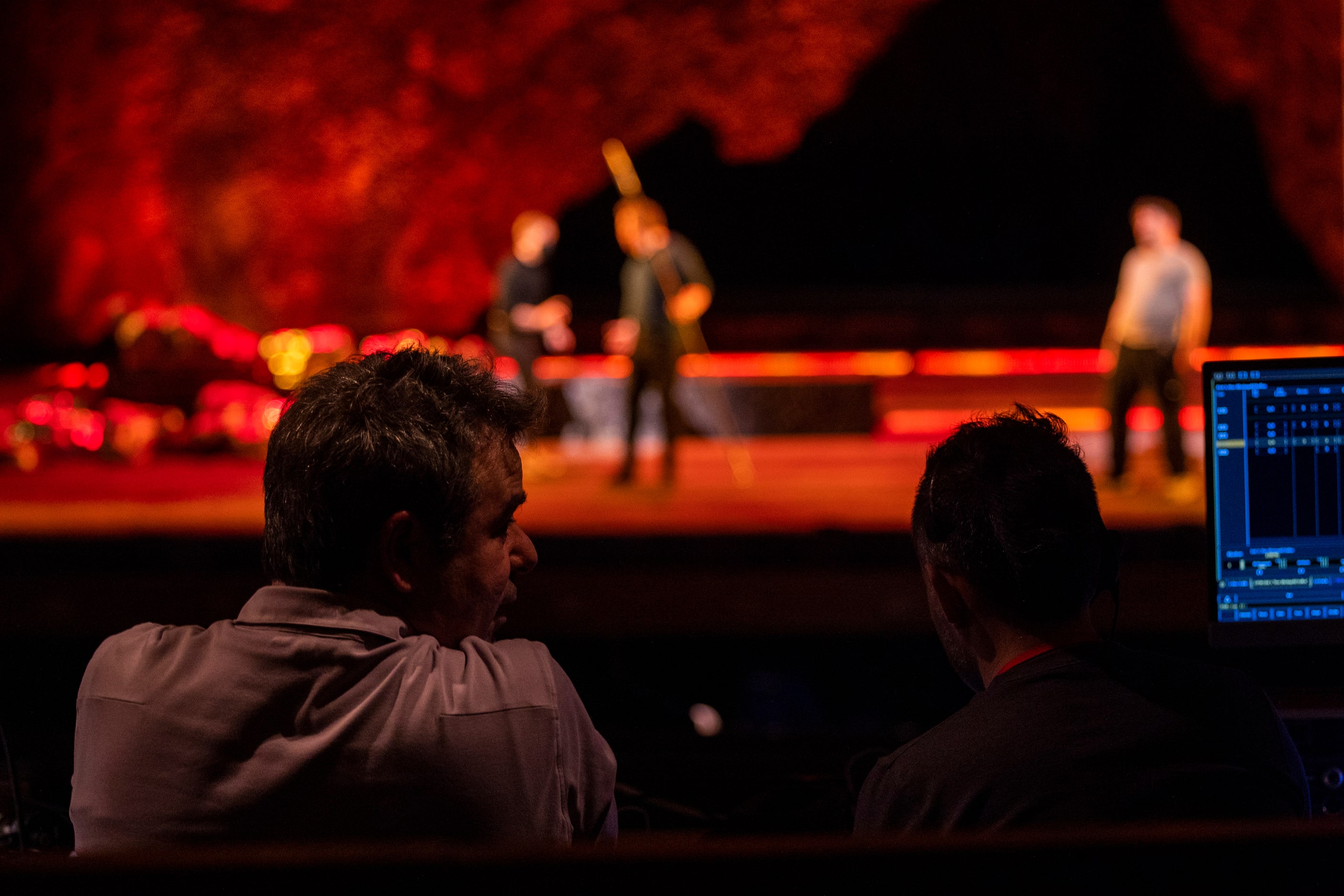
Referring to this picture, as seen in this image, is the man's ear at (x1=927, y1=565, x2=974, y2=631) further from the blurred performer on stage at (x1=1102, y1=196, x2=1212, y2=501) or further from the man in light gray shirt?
the blurred performer on stage at (x1=1102, y1=196, x2=1212, y2=501)

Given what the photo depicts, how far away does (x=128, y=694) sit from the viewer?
3.08 ft

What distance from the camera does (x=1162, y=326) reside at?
4.80 metres

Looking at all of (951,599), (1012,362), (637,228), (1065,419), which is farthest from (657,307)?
(1012,362)

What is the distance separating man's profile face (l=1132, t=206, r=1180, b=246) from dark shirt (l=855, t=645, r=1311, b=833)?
4080mm

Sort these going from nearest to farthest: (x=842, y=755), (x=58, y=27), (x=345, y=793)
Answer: (x=345, y=793) < (x=842, y=755) < (x=58, y=27)

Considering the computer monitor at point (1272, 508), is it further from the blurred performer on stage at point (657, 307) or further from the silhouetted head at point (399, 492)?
the blurred performer on stage at point (657, 307)

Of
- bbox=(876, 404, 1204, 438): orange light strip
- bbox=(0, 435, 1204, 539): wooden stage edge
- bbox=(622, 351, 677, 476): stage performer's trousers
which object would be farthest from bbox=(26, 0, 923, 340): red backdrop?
bbox=(622, 351, 677, 476): stage performer's trousers

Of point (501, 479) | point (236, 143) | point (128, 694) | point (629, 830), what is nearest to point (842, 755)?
point (629, 830)

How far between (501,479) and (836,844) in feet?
2.08

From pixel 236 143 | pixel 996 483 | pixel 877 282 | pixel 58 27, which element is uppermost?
pixel 58 27

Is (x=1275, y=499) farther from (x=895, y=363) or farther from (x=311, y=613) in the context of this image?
(x=895, y=363)

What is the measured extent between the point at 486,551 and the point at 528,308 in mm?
4552

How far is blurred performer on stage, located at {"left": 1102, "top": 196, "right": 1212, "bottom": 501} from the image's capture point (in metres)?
4.75

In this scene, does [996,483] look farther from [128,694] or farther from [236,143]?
[236,143]
